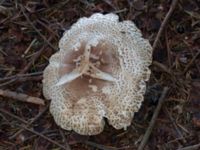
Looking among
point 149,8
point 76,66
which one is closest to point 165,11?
point 149,8

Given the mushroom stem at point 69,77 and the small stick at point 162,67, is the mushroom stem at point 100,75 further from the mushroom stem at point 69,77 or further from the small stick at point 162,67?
the small stick at point 162,67

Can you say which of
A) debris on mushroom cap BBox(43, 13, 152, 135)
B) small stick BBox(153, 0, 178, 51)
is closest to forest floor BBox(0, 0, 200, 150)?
small stick BBox(153, 0, 178, 51)

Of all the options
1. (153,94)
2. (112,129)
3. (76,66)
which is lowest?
(112,129)

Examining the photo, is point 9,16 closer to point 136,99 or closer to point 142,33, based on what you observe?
point 142,33

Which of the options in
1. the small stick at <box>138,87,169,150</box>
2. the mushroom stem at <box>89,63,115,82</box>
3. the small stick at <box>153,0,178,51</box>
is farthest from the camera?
the small stick at <box>153,0,178,51</box>

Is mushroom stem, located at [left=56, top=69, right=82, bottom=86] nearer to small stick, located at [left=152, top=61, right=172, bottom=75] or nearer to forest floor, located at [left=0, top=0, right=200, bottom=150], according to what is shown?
forest floor, located at [left=0, top=0, right=200, bottom=150]

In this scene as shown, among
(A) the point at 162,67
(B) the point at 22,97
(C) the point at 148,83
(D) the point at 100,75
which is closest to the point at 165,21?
(A) the point at 162,67
